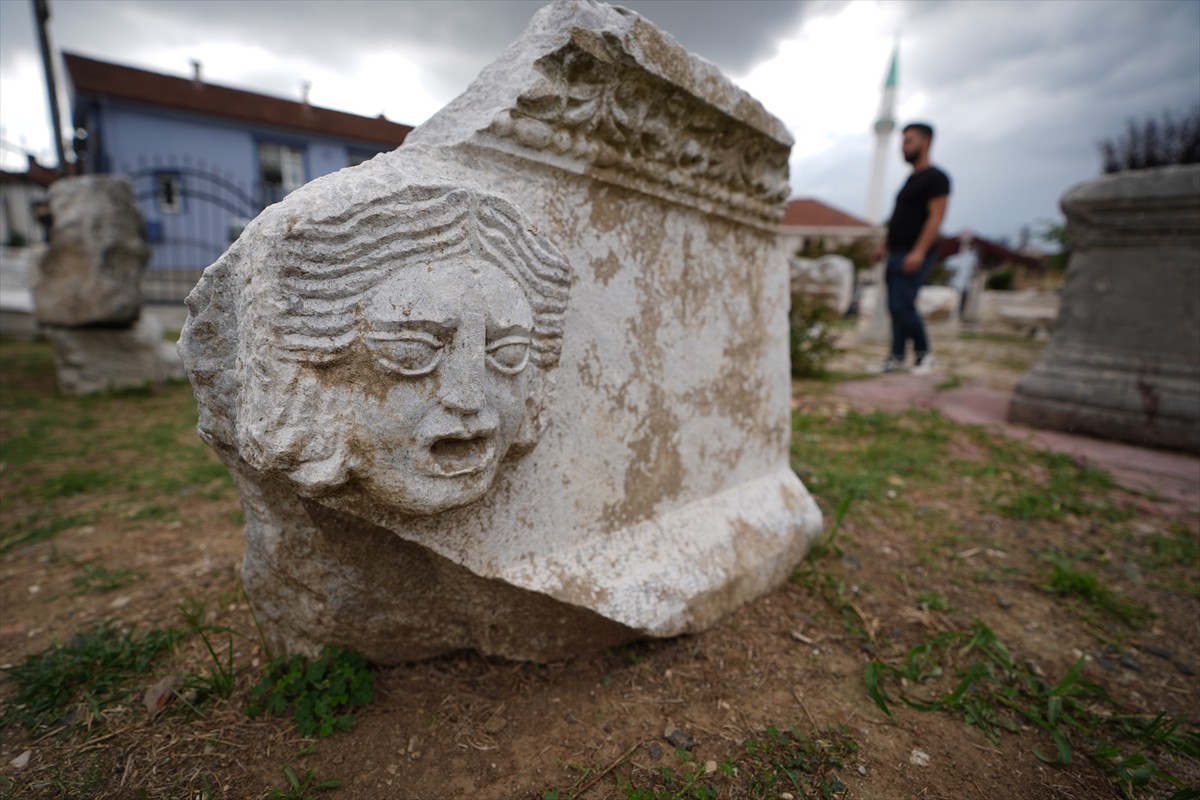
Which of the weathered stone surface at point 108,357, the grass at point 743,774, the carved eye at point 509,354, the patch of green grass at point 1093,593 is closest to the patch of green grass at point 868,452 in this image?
the patch of green grass at point 1093,593

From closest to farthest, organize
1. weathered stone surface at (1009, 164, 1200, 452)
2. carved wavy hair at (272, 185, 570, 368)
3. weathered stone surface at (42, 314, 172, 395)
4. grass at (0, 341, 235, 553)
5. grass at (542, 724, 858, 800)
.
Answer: carved wavy hair at (272, 185, 570, 368) → grass at (542, 724, 858, 800) → grass at (0, 341, 235, 553) → weathered stone surface at (1009, 164, 1200, 452) → weathered stone surface at (42, 314, 172, 395)

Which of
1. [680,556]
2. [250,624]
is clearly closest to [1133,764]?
[680,556]

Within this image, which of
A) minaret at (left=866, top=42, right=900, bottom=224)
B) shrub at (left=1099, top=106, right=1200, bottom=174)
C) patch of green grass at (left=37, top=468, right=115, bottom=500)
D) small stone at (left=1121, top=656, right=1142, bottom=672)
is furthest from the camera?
minaret at (left=866, top=42, right=900, bottom=224)

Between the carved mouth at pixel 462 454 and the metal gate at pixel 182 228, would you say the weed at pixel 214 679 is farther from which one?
the metal gate at pixel 182 228

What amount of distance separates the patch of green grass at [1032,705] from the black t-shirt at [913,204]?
358 centimetres

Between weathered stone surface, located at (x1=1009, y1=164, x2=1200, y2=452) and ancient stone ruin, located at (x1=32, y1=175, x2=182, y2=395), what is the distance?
6.16m

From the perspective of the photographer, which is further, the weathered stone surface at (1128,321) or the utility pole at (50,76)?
the utility pole at (50,76)

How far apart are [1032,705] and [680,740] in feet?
2.88

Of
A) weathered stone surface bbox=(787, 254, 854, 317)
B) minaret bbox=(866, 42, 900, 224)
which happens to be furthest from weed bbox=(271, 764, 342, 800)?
minaret bbox=(866, 42, 900, 224)

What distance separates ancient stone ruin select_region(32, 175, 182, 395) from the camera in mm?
4324

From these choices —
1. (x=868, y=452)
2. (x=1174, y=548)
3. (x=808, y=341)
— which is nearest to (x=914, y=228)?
(x=808, y=341)

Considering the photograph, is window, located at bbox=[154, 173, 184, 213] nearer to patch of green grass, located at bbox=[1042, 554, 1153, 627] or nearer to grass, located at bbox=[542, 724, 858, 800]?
grass, located at bbox=[542, 724, 858, 800]

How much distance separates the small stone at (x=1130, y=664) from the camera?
164cm

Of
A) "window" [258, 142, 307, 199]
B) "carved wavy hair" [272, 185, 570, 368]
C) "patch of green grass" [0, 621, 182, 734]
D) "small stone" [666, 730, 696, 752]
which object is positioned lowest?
"small stone" [666, 730, 696, 752]
